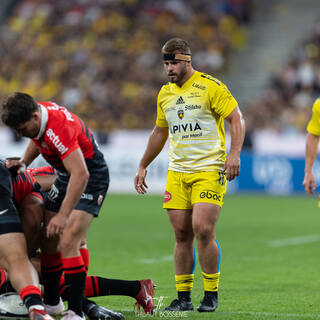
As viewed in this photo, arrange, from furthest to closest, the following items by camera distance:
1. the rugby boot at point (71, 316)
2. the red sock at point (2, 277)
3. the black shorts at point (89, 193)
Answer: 1. the red sock at point (2, 277)
2. the black shorts at point (89, 193)
3. the rugby boot at point (71, 316)

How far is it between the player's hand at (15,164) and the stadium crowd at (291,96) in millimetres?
15538

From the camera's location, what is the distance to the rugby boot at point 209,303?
6296 mm

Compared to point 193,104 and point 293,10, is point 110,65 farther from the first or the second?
point 193,104

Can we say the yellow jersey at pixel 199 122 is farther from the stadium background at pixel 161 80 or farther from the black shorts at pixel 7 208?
the stadium background at pixel 161 80

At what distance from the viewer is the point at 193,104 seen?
6.52 m

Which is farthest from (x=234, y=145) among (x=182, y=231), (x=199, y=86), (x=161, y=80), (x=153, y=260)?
(x=161, y=80)

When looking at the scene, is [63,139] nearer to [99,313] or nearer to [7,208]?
[7,208]

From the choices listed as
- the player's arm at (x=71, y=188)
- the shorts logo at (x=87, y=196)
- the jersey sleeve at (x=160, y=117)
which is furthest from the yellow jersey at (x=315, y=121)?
the player's arm at (x=71, y=188)

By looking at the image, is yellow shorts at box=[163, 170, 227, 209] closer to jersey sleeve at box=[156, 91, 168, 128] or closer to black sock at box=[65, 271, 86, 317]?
jersey sleeve at box=[156, 91, 168, 128]

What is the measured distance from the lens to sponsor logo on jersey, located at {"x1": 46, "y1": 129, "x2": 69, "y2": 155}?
5.28 m

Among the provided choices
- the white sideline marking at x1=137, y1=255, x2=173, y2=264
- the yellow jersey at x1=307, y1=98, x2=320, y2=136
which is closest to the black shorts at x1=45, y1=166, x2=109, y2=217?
the yellow jersey at x1=307, y1=98, x2=320, y2=136

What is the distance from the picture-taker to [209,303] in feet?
20.9

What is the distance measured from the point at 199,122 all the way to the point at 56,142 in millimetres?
1632

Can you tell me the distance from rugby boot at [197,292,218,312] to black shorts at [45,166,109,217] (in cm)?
127
